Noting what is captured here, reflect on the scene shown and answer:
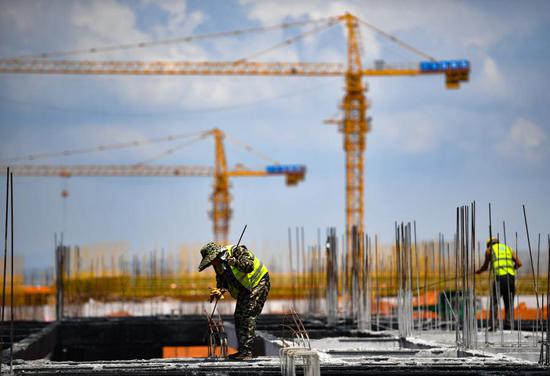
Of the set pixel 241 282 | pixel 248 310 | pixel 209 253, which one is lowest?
pixel 248 310

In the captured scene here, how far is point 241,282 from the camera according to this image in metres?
10.2

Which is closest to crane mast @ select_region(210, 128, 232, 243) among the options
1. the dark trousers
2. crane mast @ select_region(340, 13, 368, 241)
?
crane mast @ select_region(340, 13, 368, 241)

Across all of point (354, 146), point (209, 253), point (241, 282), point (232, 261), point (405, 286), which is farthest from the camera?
point (354, 146)

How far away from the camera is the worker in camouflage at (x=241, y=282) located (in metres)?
9.98

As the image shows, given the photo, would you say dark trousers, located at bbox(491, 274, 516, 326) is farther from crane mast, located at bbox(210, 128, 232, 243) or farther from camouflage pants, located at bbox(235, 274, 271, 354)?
crane mast, located at bbox(210, 128, 232, 243)

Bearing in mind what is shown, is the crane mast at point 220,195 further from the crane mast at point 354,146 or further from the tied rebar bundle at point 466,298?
the tied rebar bundle at point 466,298

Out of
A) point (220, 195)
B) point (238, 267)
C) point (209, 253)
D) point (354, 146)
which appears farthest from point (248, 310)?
point (220, 195)

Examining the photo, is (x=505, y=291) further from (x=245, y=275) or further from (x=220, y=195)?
(x=220, y=195)

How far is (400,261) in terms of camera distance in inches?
590

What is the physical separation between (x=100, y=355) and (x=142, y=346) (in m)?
0.84

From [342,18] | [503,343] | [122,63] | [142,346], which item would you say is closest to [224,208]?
[122,63]

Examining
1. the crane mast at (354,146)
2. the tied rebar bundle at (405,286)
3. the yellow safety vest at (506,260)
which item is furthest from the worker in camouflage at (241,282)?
the crane mast at (354,146)

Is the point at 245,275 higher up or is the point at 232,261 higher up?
the point at 232,261

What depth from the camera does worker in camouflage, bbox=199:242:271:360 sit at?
32.7 ft
